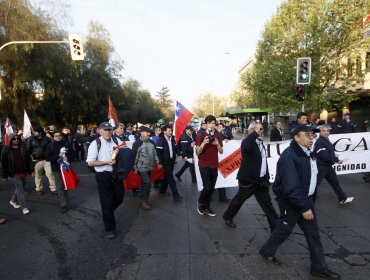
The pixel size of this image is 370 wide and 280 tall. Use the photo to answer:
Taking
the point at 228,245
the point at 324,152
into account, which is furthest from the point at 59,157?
the point at 324,152

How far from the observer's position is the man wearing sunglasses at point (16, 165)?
6.62m

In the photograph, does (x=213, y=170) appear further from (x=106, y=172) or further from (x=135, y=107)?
(x=135, y=107)

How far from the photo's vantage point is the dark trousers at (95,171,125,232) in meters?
5.09

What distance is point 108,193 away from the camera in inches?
202

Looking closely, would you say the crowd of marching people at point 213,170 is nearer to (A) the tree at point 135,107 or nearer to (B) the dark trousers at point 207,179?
(B) the dark trousers at point 207,179

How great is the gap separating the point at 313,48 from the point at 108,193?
1982 centimetres

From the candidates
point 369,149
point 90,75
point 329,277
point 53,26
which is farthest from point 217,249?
point 90,75

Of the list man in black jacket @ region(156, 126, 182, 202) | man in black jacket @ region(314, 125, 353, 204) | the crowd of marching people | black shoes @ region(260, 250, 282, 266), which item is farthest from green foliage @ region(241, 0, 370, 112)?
black shoes @ region(260, 250, 282, 266)

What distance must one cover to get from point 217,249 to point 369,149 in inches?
234

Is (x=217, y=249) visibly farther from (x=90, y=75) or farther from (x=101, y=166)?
(x=90, y=75)

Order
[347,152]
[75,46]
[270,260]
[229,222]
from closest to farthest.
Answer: [270,260] < [229,222] < [347,152] < [75,46]

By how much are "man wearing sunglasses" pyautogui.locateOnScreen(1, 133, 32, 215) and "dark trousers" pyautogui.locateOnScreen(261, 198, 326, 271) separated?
5.05 m

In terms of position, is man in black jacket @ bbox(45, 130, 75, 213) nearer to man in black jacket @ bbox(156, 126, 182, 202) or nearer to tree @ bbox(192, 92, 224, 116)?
man in black jacket @ bbox(156, 126, 182, 202)

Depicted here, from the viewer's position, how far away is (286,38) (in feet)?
71.3
